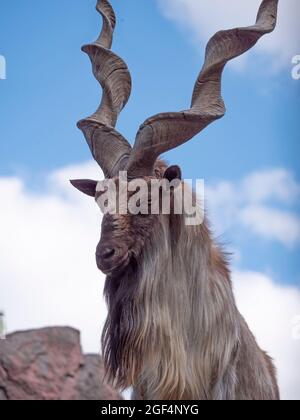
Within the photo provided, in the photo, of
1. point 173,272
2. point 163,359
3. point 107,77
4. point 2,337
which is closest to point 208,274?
point 173,272

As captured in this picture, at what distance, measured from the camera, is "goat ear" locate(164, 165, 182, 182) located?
641 centimetres

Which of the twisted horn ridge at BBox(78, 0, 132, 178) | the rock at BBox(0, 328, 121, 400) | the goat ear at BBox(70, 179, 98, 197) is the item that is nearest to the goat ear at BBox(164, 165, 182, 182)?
the twisted horn ridge at BBox(78, 0, 132, 178)

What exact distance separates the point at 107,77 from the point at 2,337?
134 inches

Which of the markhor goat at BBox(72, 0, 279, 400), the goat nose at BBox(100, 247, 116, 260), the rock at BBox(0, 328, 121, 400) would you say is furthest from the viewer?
the rock at BBox(0, 328, 121, 400)

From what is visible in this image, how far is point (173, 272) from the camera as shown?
6398 mm

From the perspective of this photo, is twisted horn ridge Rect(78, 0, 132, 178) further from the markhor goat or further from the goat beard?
the goat beard

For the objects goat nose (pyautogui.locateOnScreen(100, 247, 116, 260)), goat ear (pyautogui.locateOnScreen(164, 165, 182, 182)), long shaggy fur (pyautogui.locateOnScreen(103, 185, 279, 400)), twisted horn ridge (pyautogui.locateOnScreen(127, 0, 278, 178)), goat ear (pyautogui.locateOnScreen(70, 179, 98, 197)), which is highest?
twisted horn ridge (pyautogui.locateOnScreen(127, 0, 278, 178))

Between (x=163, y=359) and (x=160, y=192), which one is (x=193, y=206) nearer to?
(x=160, y=192)

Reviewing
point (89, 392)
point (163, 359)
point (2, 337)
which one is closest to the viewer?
point (163, 359)

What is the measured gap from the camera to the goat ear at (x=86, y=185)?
6.78 metres

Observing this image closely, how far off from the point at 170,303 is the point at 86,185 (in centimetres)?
108

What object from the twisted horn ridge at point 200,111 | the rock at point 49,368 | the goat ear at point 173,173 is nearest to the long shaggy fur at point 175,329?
the goat ear at point 173,173

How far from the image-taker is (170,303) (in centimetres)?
633

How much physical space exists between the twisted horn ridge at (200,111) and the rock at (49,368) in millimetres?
3962
